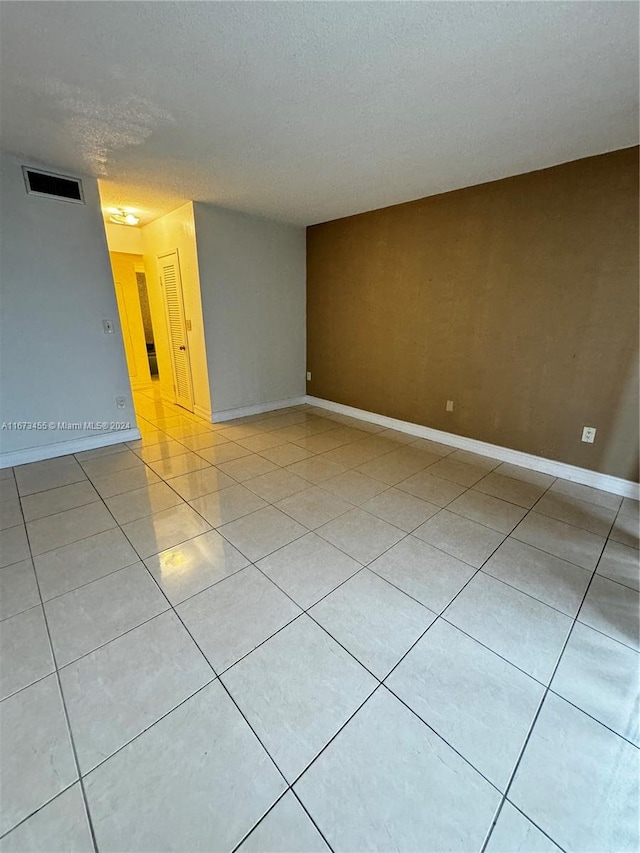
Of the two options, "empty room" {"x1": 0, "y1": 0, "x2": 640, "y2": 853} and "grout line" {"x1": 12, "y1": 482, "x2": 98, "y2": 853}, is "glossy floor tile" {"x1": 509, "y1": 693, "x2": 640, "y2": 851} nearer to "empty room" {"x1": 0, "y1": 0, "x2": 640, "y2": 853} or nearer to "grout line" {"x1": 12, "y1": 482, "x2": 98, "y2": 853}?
"empty room" {"x1": 0, "y1": 0, "x2": 640, "y2": 853}

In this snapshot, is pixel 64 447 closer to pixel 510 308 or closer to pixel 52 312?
pixel 52 312

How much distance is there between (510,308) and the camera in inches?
119

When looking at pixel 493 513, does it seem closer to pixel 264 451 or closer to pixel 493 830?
pixel 493 830

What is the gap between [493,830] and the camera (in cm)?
94

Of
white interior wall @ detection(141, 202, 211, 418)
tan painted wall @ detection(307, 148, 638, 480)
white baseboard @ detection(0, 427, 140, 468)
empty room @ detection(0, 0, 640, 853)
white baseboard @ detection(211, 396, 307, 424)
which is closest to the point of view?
empty room @ detection(0, 0, 640, 853)

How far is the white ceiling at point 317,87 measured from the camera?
134 cm

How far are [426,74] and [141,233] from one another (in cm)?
451

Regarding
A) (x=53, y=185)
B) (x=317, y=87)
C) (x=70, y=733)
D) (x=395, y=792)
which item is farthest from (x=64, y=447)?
(x=395, y=792)

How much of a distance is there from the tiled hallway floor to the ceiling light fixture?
3349 mm

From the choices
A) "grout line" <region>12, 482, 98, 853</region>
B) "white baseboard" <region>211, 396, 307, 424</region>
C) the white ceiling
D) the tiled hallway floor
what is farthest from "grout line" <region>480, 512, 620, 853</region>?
"white baseboard" <region>211, 396, 307, 424</region>

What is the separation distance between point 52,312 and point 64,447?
125cm

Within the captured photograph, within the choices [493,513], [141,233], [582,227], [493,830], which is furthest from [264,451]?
[141,233]

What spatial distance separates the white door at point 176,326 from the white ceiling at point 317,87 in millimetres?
1407

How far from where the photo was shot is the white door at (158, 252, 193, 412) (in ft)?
13.9
